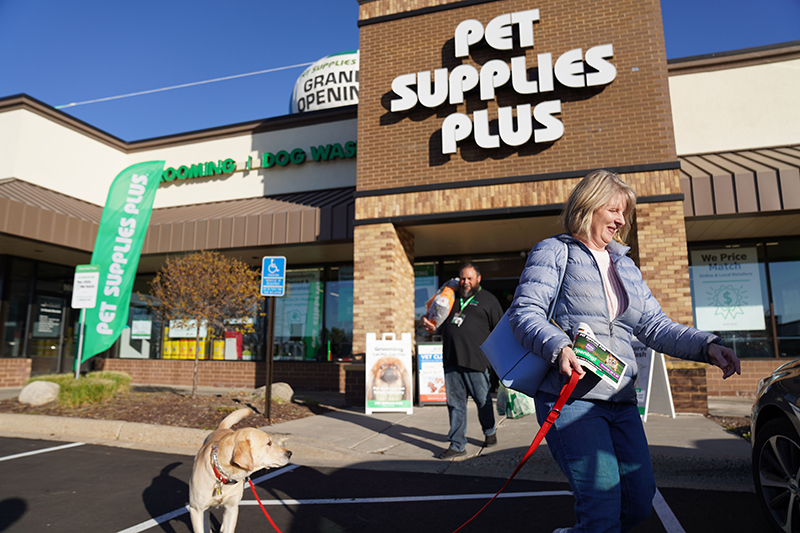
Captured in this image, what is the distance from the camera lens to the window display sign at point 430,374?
10023mm

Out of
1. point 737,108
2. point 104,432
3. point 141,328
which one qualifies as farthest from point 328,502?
point 141,328

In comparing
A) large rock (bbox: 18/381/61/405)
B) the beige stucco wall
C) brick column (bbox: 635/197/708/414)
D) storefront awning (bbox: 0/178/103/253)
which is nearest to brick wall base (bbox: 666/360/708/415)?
brick column (bbox: 635/197/708/414)

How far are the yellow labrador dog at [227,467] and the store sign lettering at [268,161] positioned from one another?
441 inches

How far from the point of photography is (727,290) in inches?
471

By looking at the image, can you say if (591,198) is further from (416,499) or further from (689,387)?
(689,387)

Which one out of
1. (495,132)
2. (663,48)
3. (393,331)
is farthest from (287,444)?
(663,48)

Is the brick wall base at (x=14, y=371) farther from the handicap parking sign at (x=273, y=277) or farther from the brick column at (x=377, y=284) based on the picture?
the handicap parking sign at (x=273, y=277)

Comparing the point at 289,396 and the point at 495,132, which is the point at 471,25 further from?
the point at 289,396

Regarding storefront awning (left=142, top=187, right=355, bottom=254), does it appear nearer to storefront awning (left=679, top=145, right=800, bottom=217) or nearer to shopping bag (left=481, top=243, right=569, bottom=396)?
storefront awning (left=679, top=145, right=800, bottom=217)

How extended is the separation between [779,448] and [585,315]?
202cm

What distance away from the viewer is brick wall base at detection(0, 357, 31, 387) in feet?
45.1

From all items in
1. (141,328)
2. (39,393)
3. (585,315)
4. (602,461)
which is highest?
(141,328)

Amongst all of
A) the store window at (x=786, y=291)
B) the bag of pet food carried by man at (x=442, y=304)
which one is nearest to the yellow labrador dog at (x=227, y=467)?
the bag of pet food carried by man at (x=442, y=304)

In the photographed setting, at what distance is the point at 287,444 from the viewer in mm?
6285
